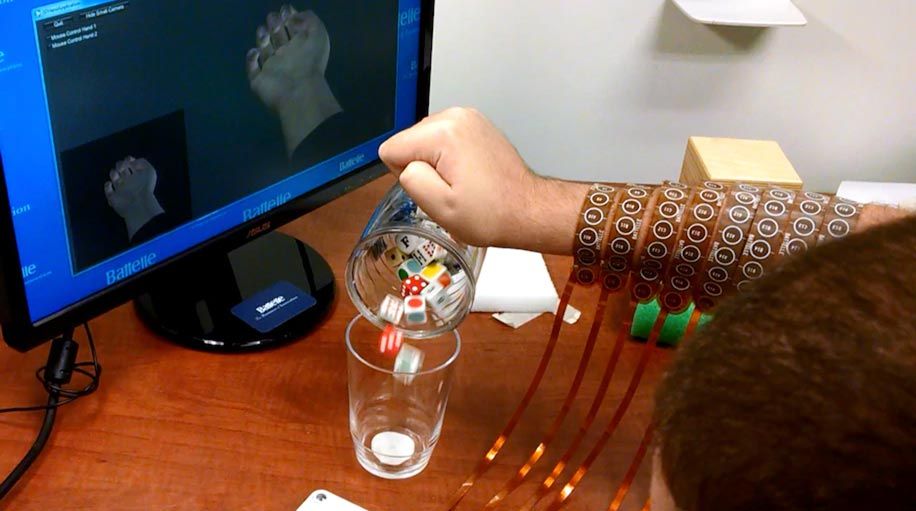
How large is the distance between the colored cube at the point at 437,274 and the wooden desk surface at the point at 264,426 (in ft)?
0.47

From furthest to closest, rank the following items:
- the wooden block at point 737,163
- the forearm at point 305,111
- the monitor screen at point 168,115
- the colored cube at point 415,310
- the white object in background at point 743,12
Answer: the white object in background at point 743,12 < the wooden block at point 737,163 < the forearm at point 305,111 < the colored cube at point 415,310 < the monitor screen at point 168,115

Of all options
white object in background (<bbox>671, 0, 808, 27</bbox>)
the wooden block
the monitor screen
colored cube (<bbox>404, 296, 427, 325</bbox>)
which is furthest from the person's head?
white object in background (<bbox>671, 0, 808, 27</bbox>)

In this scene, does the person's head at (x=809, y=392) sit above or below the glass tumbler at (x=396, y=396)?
above

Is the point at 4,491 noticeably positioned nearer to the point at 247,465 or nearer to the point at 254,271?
the point at 247,465

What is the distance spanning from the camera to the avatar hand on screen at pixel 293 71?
850mm

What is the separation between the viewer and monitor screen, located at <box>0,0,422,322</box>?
70 cm

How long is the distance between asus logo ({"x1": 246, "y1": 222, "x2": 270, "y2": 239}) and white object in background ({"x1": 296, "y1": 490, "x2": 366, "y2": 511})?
0.28 m

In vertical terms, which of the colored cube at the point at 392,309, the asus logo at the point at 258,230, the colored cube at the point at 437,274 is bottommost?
the asus logo at the point at 258,230

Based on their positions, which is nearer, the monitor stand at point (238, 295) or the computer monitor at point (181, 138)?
the computer monitor at point (181, 138)

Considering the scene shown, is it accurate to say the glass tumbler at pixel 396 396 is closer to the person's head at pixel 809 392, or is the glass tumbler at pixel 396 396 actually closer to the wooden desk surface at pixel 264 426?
the wooden desk surface at pixel 264 426

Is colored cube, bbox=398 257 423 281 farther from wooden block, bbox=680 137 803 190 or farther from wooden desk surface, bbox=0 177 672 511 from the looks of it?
wooden block, bbox=680 137 803 190

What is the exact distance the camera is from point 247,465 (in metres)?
0.80

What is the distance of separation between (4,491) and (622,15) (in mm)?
1027

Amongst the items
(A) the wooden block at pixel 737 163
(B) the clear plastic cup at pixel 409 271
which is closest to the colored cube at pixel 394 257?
(B) the clear plastic cup at pixel 409 271
